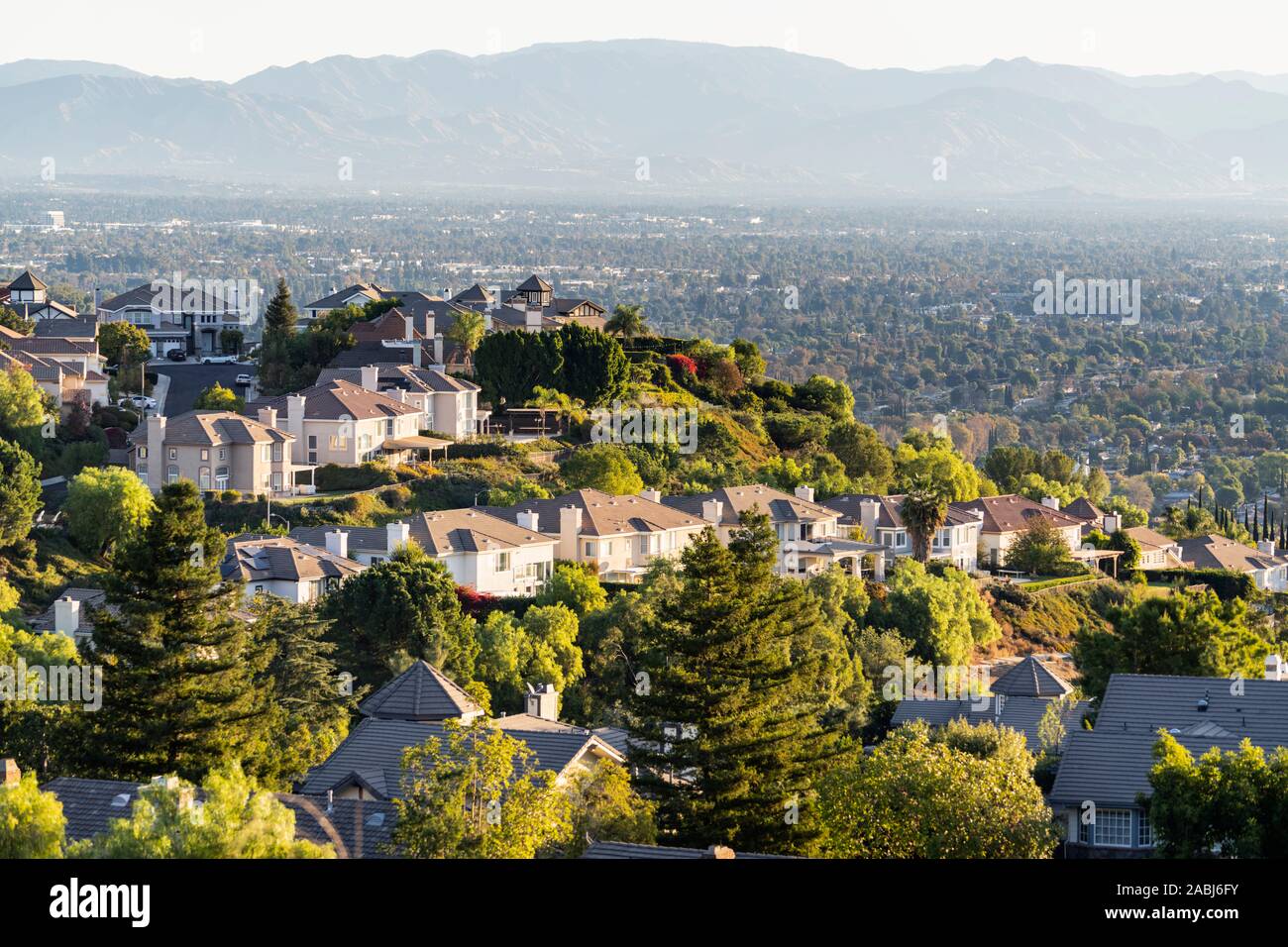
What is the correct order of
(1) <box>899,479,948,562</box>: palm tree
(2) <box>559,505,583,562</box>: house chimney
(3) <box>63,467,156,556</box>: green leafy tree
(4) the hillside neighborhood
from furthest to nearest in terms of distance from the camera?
(1) <box>899,479,948,562</box>: palm tree → (2) <box>559,505,583,562</box>: house chimney → (3) <box>63,467,156,556</box>: green leafy tree → (4) the hillside neighborhood

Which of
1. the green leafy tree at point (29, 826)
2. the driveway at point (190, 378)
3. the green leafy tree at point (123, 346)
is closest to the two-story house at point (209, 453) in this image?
the driveway at point (190, 378)

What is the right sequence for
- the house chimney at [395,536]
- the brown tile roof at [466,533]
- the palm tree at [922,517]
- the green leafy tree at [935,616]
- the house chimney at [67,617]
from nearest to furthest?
the house chimney at [67,617] < the house chimney at [395,536] < the brown tile roof at [466,533] < the green leafy tree at [935,616] < the palm tree at [922,517]

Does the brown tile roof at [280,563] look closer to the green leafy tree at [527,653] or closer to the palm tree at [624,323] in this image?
the green leafy tree at [527,653]

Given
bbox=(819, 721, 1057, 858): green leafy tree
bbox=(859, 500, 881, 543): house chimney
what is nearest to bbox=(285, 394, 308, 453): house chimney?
bbox=(859, 500, 881, 543): house chimney

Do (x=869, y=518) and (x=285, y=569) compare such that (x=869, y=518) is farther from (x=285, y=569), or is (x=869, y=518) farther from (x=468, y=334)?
(x=285, y=569)

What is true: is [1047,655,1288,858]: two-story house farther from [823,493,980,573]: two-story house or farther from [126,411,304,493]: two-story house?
[126,411,304,493]: two-story house

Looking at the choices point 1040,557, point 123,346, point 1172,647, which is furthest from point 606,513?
point 123,346
